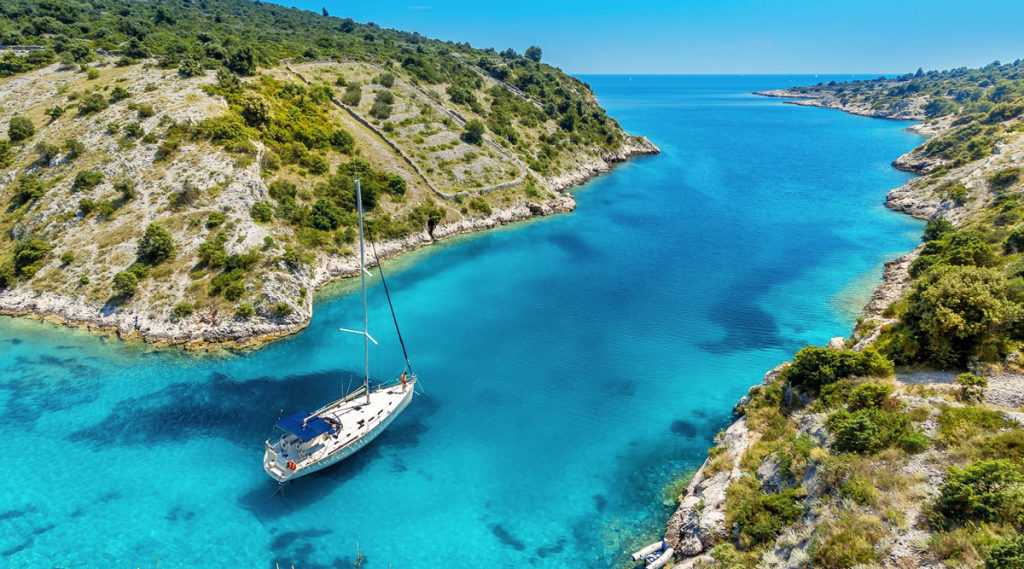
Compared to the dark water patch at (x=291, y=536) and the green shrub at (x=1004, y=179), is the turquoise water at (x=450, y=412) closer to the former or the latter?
the dark water patch at (x=291, y=536)

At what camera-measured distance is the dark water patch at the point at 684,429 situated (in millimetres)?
32406

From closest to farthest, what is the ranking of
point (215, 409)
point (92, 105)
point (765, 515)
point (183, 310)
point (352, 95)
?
1. point (765, 515)
2. point (215, 409)
3. point (183, 310)
4. point (92, 105)
5. point (352, 95)

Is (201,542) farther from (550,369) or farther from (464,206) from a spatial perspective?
(464,206)

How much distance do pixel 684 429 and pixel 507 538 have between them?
15451 millimetres

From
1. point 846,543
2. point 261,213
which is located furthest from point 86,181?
point 846,543

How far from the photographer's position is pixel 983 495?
50.8ft

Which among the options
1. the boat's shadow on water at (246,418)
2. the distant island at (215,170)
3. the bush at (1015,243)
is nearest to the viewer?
the boat's shadow on water at (246,418)

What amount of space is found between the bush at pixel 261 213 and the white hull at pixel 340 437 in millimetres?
30210

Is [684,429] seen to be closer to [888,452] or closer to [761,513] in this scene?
[761,513]

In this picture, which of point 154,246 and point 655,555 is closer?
point 655,555

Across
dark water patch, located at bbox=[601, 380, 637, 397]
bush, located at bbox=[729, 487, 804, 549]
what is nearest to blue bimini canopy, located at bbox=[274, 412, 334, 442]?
dark water patch, located at bbox=[601, 380, 637, 397]

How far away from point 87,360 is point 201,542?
2591cm

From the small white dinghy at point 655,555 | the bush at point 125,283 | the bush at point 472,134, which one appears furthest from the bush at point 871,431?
the bush at point 472,134

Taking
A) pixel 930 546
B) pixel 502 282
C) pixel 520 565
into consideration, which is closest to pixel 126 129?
pixel 502 282
